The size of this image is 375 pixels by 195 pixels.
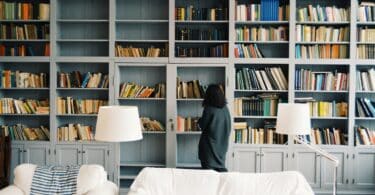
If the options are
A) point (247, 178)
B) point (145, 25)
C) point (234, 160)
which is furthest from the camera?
point (145, 25)

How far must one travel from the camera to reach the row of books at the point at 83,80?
5.43m

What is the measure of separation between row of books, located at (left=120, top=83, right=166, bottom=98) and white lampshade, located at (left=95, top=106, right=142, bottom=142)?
8.48ft

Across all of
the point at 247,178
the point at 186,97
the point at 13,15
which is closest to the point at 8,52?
the point at 13,15

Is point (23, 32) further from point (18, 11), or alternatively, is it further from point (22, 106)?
point (22, 106)

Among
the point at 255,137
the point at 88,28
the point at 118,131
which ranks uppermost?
the point at 88,28

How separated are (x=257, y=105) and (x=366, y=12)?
2035 millimetres

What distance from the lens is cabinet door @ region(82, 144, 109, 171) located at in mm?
5355

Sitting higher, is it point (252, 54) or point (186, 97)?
point (252, 54)

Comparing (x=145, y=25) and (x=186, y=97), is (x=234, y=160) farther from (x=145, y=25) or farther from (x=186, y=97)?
(x=145, y=25)

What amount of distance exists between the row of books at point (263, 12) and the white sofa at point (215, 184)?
8.60 ft

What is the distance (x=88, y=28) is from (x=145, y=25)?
893 millimetres

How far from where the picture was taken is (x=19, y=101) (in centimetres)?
544

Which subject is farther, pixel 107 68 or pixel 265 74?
pixel 107 68

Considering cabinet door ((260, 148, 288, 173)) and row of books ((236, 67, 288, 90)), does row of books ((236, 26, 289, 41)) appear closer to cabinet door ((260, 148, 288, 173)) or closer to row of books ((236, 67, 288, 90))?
row of books ((236, 67, 288, 90))
